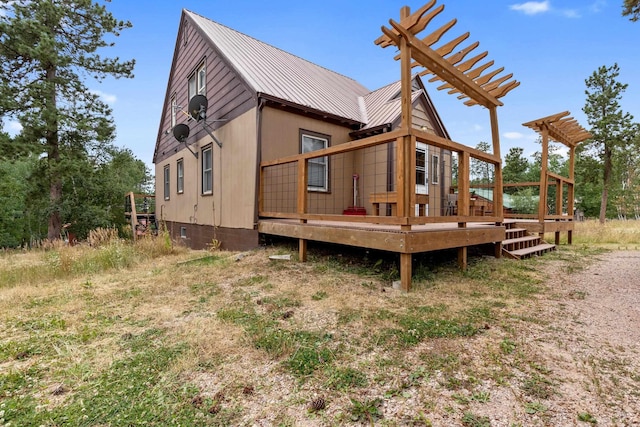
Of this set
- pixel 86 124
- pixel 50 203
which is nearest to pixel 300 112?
pixel 86 124

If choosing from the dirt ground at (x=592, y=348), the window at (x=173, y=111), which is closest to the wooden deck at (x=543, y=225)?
the dirt ground at (x=592, y=348)

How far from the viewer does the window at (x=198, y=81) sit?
9.27 m

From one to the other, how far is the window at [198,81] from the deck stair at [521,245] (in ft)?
28.7

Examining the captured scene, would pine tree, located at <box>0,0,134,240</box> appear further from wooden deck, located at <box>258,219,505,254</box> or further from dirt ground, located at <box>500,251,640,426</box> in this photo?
dirt ground, located at <box>500,251,640,426</box>

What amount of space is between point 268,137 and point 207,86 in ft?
11.9

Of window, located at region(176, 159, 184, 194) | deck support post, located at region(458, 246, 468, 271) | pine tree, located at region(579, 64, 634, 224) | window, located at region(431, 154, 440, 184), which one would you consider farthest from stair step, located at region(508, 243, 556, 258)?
pine tree, located at region(579, 64, 634, 224)

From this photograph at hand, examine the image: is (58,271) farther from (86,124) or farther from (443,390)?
(86,124)

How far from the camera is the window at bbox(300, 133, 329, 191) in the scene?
762cm

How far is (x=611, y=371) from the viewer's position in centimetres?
206

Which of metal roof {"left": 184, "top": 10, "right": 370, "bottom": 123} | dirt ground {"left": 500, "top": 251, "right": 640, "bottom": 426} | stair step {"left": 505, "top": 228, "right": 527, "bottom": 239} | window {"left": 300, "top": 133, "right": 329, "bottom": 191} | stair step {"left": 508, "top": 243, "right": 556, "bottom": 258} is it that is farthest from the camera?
window {"left": 300, "top": 133, "right": 329, "bottom": 191}

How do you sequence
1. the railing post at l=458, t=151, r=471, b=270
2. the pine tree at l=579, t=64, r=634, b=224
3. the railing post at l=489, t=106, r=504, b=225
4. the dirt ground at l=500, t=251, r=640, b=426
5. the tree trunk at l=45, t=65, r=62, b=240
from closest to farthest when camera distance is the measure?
the dirt ground at l=500, t=251, r=640, b=426, the railing post at l=458, t=151, r=471, b=270, the railing post at l=489, t=106, r=504, b=225, the tree trunk at l=45, t=65, r=62, b=240, the pine tree at l=579, t=64, r=634, b=224

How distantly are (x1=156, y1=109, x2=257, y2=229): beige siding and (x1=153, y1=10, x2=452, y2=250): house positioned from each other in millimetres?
25

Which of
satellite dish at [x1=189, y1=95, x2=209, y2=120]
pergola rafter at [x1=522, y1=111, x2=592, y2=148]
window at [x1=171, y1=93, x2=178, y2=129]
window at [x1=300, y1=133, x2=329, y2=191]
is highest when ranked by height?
window at [x1=171, y1=93, x2=178, y2=129]

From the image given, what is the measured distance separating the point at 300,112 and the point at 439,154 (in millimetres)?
4572
